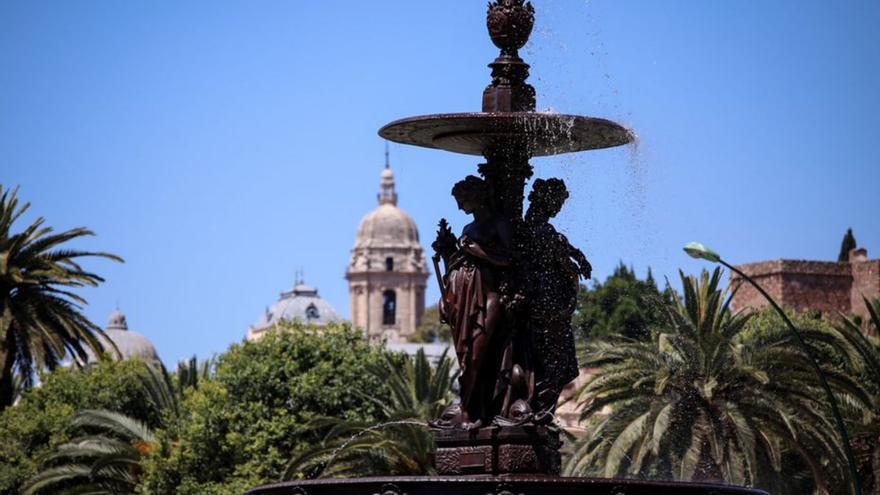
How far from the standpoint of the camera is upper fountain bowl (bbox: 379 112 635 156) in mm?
18594

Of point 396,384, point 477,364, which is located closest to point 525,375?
point 477,364

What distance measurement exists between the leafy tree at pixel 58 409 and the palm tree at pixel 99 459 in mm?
1028

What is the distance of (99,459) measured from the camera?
54.6 meters

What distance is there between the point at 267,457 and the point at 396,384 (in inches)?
294

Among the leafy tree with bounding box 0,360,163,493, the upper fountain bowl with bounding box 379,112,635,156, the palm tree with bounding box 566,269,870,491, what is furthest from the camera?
the leafy tree with bounding box 0,360,163,493

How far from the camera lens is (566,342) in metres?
18.6

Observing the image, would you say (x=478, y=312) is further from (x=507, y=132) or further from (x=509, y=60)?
(x=509, y=60)

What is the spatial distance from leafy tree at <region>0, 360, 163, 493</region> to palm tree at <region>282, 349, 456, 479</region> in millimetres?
12489


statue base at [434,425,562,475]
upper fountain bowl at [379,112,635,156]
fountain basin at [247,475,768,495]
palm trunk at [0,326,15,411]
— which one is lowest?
fountain basin at [247,475,768,495]

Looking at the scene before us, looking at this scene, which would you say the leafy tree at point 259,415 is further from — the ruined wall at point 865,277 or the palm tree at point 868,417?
the ruined wall at point 865,277

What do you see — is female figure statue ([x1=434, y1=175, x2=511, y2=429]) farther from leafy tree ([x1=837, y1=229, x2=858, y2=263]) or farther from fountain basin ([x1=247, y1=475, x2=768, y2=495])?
leafy tree ([x1=837, y1=229, x2=858, y2=263])

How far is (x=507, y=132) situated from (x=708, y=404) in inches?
853

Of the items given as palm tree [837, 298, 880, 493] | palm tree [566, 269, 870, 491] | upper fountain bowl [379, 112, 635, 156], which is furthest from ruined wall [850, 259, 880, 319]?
upper fountain bowl [379, 112, 635, 156]

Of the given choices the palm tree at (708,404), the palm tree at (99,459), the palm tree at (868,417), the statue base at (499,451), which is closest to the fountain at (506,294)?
the statue base at (499,451)
